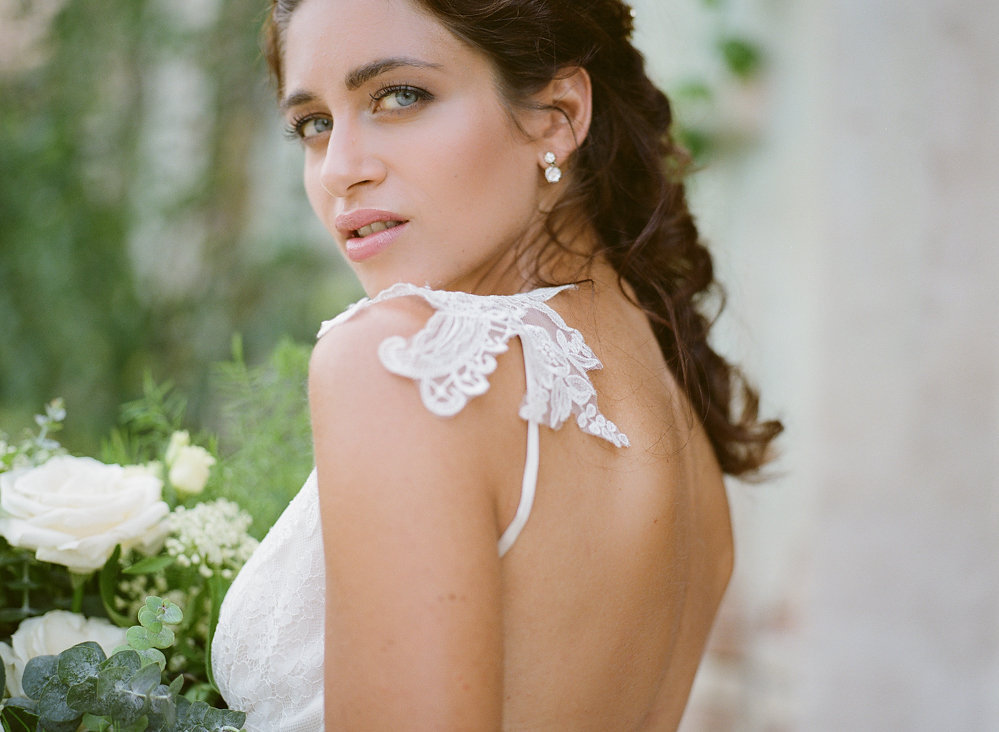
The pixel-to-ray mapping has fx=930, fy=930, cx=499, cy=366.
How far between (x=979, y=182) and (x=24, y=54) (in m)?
3.77

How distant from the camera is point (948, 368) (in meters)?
2.51

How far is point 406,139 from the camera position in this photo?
1310 millimetres

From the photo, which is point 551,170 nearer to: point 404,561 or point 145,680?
point 404,561

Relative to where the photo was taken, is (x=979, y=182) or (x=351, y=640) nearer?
(x=351, y=640)

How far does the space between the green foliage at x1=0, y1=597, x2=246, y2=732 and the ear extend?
871 millimetres

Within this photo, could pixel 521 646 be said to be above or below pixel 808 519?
above

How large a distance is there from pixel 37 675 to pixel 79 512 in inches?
10.1

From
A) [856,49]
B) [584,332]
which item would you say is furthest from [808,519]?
[584,332]

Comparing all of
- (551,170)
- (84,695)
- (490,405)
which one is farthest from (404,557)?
(551,170)

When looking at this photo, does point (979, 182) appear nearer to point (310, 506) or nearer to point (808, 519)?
point (808, 519)

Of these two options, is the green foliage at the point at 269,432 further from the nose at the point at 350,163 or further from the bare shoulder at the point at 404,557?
the bare shoulder at the point at 404,557

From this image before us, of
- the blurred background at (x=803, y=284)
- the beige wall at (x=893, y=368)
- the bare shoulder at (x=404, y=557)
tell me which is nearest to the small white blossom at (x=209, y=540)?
the bare shoulder at (x=404, y=557)

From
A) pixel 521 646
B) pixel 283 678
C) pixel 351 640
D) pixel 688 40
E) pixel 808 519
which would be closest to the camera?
pixel 351 640

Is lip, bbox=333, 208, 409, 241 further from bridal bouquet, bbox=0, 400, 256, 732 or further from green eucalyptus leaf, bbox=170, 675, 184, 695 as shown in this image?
green eucalyptus leaf, bbox=170, 675, 184, 695
